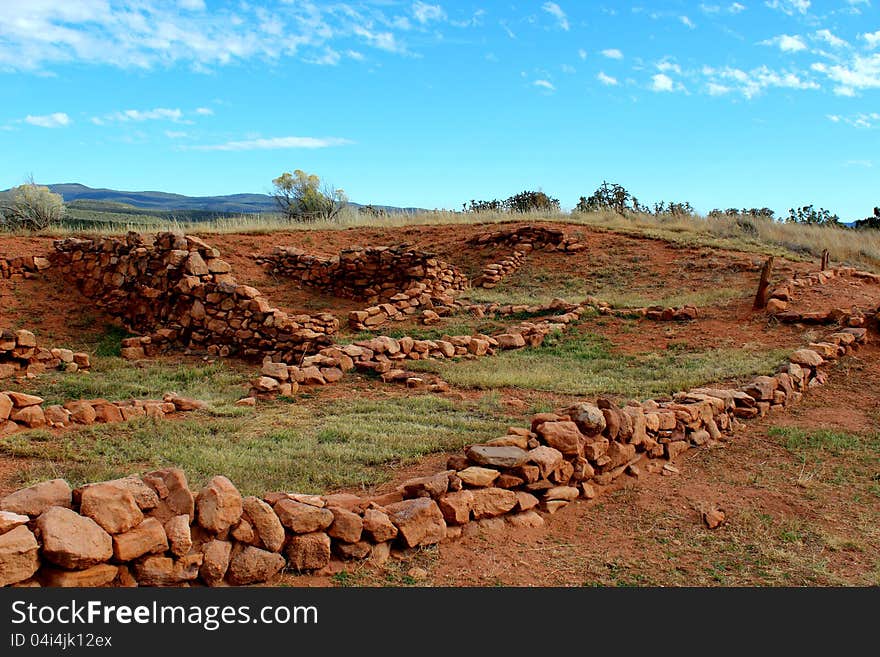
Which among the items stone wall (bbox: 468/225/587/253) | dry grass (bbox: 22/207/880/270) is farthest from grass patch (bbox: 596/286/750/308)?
dry grass (bbox: 22/207/880/270)

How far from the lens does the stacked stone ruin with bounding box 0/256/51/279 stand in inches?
648

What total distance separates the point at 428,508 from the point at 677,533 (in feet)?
6.65

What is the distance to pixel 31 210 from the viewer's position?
73.3ft

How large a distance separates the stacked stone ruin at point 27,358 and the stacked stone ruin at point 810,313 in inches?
497

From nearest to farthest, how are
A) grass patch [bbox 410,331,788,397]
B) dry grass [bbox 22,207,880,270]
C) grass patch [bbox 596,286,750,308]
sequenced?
grass patch [bbox 410,331,788,397], grass patch [bbox 596,286,750,308], dry grass [bbox 22,207,880,270]

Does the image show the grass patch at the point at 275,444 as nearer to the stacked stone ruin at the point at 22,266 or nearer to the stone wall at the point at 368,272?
the stone wall at the point at 368,272

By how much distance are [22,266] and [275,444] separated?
13.0m

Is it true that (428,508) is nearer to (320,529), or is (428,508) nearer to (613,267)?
(320,529)

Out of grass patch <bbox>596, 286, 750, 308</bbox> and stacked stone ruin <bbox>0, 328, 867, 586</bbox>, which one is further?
grass patch <bbox>596, 286, 750, 308</bbox>

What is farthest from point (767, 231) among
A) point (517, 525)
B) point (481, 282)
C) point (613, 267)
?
point (517, 525)

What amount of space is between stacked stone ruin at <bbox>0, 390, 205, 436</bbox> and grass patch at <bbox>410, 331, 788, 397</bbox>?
4091 mm

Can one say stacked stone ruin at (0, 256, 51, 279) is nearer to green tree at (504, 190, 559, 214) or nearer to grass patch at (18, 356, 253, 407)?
grass patch at (18, 356, 253, 407)

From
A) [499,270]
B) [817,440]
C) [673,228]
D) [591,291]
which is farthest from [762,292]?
[673,228]

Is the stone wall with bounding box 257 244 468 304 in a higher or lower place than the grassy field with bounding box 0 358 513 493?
higher
